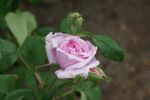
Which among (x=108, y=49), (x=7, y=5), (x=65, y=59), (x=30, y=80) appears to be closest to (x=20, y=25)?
(x=7, y=5)

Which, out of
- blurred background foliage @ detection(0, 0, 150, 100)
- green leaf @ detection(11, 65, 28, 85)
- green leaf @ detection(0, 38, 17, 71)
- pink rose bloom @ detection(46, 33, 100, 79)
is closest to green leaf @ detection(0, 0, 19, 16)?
blurred background foliage @ detection(0, 0, 150, 100)

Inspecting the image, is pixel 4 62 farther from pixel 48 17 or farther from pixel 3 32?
pixel 48 17

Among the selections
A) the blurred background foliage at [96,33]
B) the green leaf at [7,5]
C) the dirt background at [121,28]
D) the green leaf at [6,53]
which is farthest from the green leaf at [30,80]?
the dirt background at [121,28]

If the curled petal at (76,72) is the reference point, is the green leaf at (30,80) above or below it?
below

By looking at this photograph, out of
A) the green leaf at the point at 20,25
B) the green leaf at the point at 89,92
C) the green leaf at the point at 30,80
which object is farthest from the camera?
the green leaf at the point at 20,25

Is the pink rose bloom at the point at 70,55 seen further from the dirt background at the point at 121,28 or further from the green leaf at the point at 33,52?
the dirt background at the point at 121,28

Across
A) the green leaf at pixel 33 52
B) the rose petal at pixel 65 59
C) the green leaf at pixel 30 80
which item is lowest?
the green leaf at pixel 30 80

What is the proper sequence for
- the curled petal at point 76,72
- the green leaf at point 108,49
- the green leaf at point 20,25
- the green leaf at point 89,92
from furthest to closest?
the green leaf at point 20,25, the green leaf at point 89,92, the green leaf at point 108,49, the curled petal at point 76,72

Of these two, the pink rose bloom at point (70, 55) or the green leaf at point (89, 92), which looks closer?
the pink rose bloom at point (70, 55)
